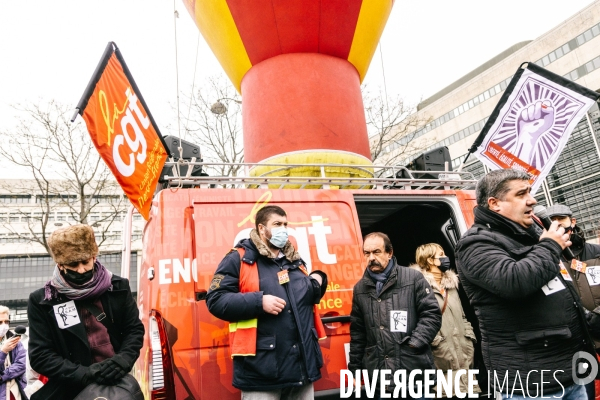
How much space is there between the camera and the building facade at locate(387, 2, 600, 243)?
31.6 metres

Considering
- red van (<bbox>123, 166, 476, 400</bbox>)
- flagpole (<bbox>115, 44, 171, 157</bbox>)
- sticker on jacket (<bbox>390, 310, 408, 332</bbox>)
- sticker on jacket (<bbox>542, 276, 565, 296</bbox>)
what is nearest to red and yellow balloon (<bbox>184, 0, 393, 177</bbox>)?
flagpole (<bbox>115, 44, 171, 157</bbox>)

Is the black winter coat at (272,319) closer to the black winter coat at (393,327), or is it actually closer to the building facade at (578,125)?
the black winter coat at (393,327)

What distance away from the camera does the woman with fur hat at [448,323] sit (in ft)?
12.7

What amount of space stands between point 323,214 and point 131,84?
2.16m

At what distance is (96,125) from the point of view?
3627mm

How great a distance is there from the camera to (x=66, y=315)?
256 cm

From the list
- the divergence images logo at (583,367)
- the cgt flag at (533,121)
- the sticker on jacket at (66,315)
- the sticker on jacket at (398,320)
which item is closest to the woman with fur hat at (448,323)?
the sticker on jacket at (398,320)

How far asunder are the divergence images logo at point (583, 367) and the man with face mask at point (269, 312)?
1446 millimetres

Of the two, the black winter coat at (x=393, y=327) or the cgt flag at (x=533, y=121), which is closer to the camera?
the black winter coat at (x=393, y=327)

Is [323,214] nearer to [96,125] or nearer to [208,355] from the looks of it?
[208,355]

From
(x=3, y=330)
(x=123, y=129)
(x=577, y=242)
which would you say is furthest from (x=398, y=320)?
(x=3, y=330)

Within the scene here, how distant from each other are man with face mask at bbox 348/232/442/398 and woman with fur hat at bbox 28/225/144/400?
5.03 feet

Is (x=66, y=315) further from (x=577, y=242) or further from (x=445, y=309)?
(x=577, y=242)

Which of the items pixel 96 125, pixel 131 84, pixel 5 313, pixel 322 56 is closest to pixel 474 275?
pixel 96 125
